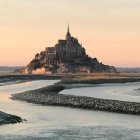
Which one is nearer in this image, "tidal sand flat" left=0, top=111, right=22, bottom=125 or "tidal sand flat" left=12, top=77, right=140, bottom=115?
"tidal sand flat" left=0, top=111, right=22, bottom=125

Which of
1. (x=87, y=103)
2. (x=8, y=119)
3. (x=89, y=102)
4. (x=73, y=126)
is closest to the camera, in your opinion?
(x=73, y=126)

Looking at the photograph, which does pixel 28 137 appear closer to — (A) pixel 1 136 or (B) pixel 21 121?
(A) pixel 1 136

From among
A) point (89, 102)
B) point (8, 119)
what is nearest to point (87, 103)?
point (89, 102)

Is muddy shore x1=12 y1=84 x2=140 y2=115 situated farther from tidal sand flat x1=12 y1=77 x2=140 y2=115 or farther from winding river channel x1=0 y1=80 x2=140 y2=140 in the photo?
winding river channel x1=0 y1=80 x2=140 y2=140

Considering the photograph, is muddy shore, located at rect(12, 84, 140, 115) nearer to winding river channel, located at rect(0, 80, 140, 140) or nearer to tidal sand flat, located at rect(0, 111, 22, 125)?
winding river channel, located at rect(0, 80, 140, 140)

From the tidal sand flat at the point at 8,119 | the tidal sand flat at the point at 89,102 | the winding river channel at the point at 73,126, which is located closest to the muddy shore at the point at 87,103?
the tidal sand flat at the point at 89,102

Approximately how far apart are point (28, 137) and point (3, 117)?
7.71m

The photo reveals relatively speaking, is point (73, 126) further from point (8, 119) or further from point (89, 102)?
point (89, 102)

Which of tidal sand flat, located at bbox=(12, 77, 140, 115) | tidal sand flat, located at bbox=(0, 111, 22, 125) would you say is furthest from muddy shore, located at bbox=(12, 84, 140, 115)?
tidal sand flat, located at bbox=(0, 111, 22, 125)

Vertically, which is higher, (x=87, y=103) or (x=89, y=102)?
(x=89, y=102)

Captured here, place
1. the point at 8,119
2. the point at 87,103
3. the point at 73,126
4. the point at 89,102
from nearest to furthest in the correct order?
the point at 73,126
the point at 8,119
the point at 87,103
the point at 89,102

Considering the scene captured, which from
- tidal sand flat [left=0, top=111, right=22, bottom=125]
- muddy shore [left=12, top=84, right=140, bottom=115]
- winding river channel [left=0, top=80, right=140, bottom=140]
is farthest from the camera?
muddy shore [left=12, top=84, right=140, bottom=115]

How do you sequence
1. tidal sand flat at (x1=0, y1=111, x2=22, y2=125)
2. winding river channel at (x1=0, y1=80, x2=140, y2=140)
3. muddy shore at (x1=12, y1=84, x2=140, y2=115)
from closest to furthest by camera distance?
winding river channel at (x1=0, y1=80, x2=140, y2=140), tidal sand flat at (x1=0, y1=111, x2=22, y2=125), muddy shore at (x1=12, y1=84, x2=140, y2=115)

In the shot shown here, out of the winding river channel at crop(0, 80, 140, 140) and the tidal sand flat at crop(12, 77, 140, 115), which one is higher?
the tidal sand flat at crop(12, 77, 140, 115)
